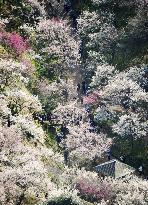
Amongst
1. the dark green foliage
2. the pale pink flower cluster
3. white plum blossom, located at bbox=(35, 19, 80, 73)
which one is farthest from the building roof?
white plum blossom, located at bbox=(35, 19, 80, 73)

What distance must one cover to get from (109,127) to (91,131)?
2.59 m

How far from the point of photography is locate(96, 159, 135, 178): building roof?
52219 mm

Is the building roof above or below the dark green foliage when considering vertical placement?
above

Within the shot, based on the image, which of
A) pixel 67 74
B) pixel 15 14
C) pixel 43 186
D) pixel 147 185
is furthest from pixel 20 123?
pixel 15 14

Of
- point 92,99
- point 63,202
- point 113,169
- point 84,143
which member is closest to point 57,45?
point 92,99

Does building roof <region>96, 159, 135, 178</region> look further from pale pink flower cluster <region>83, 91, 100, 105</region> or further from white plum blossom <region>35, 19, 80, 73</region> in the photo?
white plum blossom <region>35, 19, 80, 73</region>

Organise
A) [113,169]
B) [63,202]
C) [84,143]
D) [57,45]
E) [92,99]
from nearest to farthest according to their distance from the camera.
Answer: [63,202]
[113,169]
[84,143]
[92,99]
[57,45]

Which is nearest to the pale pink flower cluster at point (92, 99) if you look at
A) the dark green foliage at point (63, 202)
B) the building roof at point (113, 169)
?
the building roof at point (113, 169)

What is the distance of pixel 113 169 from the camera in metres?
52.3

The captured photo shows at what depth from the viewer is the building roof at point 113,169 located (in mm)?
52219

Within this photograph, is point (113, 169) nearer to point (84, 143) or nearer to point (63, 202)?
point (84, 143)

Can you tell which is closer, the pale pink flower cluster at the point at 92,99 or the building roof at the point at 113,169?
the building roof at the point at 113,169

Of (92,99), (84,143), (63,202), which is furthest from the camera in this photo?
(92,99)

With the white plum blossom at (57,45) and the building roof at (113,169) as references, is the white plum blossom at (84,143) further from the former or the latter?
the white plum blossom at (57,45)
